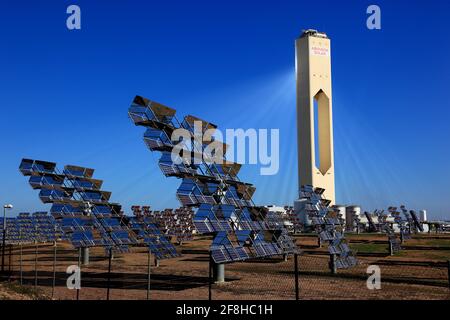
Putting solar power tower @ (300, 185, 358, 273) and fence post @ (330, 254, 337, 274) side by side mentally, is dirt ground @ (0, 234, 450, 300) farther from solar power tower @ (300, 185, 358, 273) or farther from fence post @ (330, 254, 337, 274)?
solar power tower @ (300, 185, 358, 273)

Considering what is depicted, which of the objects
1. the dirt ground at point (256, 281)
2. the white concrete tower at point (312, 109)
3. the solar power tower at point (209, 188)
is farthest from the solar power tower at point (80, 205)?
the white concrete tower at point (312, 109)

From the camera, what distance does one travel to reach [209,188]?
1037 inches

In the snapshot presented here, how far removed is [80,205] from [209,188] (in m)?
17.9

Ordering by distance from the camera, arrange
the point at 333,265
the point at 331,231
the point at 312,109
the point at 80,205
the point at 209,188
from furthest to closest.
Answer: the point at 312,109 < the point at 80,205 < the point at 331,231 < the point at 333,265 < the point at 209,188

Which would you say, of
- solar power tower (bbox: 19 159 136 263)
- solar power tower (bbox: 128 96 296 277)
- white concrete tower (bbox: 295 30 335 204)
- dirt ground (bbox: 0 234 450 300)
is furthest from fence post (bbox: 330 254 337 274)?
white concrete tower (bbox: 295 30 335 204)

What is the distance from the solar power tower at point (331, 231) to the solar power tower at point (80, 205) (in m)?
17.4

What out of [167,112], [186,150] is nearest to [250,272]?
[186,150]

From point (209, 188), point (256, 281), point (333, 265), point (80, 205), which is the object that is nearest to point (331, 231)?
point (333, 265)

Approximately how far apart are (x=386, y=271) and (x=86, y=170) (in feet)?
88.8

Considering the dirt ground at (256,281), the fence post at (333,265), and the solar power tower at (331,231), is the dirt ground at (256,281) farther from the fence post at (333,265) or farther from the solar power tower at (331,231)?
the solar power tower at (331,231)

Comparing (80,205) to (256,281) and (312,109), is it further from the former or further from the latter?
(312,109)

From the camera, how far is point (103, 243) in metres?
40.2

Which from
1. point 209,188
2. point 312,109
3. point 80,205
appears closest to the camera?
point 209,188

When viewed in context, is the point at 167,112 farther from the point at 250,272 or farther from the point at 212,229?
the point at 250,272
